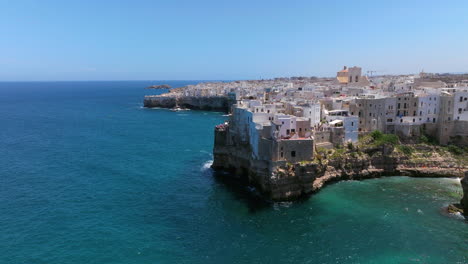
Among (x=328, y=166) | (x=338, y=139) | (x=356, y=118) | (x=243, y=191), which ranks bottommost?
(x=243, y=191)

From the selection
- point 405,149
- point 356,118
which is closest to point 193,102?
point 356,118

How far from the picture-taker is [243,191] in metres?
46.8

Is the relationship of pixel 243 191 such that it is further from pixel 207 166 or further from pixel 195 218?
pixel 207 166

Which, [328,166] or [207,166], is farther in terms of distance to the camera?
[207,166]

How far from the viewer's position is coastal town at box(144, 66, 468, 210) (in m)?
43.7

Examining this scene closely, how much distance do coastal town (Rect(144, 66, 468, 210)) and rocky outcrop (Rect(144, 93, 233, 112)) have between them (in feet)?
290

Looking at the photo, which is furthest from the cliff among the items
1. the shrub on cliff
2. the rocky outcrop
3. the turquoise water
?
the rocky outcrop

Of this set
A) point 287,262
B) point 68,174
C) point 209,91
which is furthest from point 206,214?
point 209,91

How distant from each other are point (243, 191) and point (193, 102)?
111 metres

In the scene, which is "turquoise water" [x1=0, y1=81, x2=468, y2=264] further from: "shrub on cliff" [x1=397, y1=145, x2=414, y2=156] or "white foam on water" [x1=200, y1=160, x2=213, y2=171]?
"shrub on cliff" [x1=397, y1=145, x2=414, y2=156]

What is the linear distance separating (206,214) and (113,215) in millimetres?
10589

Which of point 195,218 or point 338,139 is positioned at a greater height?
point 338,139

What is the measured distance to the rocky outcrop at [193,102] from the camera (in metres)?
148

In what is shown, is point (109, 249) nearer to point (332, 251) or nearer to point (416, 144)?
point (332, 251)
